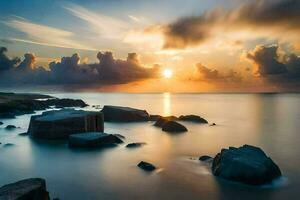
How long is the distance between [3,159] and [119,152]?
10.7 m

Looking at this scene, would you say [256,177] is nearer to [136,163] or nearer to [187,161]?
[187,161]

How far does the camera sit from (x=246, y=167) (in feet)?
69.9

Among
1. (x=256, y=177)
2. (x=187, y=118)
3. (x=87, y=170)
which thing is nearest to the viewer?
(x=256, y=177)

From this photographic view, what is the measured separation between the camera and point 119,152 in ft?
107

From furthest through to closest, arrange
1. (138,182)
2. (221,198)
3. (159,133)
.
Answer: (159,133)
(138,182)
(221,198)

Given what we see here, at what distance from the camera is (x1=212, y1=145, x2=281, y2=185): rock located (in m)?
21.2

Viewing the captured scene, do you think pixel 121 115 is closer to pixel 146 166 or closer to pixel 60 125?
pixel 60 125

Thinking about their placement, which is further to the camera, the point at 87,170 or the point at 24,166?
the point at 24,166

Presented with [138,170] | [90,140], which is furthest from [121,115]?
[138,170]

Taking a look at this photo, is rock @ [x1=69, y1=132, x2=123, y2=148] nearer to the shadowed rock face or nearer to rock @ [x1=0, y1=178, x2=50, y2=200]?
the shadowed rock face

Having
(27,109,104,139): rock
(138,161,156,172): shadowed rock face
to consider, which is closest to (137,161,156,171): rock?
(138,161,156,172): shadowed rock face

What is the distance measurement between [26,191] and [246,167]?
1366cm

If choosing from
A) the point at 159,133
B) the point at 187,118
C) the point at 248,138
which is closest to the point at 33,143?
the point at 159,133

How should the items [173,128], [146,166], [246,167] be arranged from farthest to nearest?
1. [173,128]
2. [146,166]
3. [246,167]
